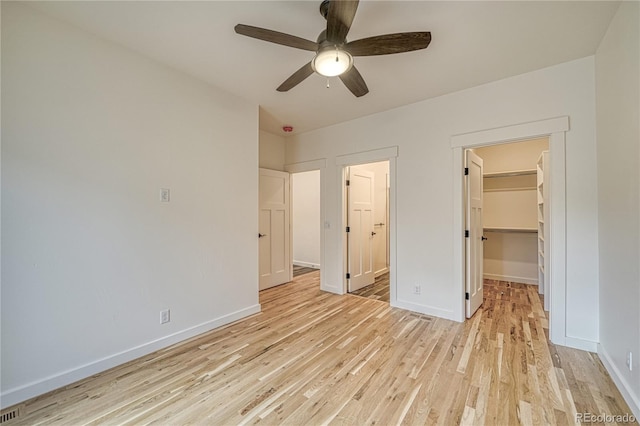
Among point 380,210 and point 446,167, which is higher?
point 446,167

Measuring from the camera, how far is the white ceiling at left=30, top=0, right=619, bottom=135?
1813 mm

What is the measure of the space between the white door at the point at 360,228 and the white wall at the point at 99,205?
6.15 feet

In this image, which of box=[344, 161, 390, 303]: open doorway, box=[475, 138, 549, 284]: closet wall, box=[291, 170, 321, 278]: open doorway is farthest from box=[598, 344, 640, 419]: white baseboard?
box=[291, 170, 321, 278]: open doorway

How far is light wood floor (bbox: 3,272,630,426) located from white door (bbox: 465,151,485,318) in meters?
0.35

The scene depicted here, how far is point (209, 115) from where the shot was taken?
289 centimetres

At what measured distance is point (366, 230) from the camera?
15.0 ft

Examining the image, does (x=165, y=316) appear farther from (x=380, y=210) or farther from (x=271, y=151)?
(x=380, y=210)

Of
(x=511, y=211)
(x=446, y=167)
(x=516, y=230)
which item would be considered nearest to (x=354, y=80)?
(x=446, y=167)

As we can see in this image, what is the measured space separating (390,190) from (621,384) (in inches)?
99.2

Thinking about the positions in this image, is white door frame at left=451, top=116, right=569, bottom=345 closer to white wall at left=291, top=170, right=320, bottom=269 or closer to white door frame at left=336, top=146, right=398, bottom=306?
white door frame at left=336, top=146, right=398, bottom=306

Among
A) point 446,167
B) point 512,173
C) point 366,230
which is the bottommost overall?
point 366,230

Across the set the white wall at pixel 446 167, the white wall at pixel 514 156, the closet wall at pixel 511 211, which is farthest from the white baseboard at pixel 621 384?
the white wall at pixel 514 156

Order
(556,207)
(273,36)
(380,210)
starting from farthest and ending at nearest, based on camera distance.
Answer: (380,210) → (556,207) → (273,36)

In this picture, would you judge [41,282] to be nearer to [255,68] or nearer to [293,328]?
[293,328]
